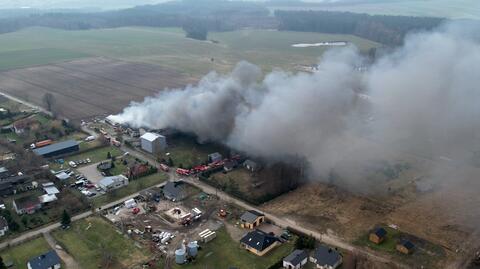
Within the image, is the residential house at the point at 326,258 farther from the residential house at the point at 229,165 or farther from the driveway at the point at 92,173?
the driveway at the point at 92,173

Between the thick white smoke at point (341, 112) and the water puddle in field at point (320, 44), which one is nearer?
the thick white smoke at point (341, 112)

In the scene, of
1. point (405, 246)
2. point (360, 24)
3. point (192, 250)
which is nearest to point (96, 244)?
point (192, 250)

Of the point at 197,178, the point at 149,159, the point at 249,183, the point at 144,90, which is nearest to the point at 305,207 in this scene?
the point at 249,183

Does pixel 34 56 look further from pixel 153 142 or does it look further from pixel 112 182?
pixel 112 182

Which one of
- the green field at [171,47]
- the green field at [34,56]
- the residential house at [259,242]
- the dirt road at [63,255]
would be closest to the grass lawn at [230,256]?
the residential house at [259,242]

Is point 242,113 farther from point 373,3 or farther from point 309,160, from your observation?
point 373,3
